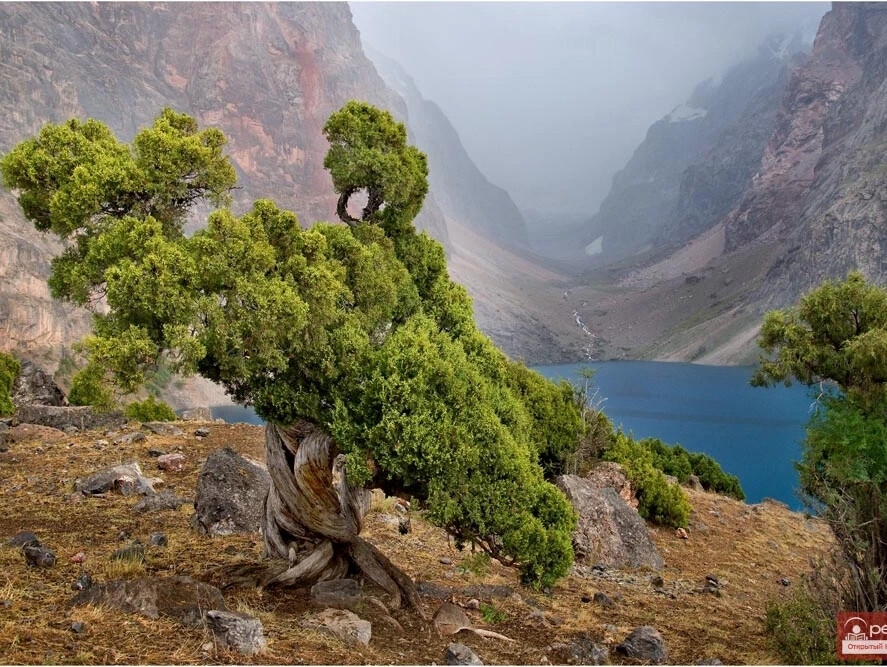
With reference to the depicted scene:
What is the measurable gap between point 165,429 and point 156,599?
17.5m

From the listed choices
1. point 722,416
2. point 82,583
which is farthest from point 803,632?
point 722,416

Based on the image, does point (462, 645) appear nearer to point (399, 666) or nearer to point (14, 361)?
point (399, 666)

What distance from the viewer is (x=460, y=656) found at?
948cm

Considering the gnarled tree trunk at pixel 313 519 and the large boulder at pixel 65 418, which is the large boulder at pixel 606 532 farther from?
the large boulder at pixel 65 418

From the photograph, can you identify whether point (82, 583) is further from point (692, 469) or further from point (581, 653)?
point (692, 469)

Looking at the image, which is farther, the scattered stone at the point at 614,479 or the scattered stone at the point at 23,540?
the scattered stone at the point at 614,479

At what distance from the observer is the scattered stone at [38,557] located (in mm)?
11273

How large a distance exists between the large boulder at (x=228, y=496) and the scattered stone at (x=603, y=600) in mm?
8194

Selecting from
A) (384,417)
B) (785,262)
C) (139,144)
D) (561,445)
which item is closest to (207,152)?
(139,144)

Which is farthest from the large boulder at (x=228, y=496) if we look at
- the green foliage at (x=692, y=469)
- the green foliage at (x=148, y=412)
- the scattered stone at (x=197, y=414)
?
the green foliage at (x=692, y=469)

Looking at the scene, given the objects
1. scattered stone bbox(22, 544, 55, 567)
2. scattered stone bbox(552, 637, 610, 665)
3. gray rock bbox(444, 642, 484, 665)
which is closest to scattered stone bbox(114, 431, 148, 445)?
scattered stone bbox(22, 544, 55, 567)

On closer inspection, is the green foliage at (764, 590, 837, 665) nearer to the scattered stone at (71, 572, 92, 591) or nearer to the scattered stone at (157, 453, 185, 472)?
the scattered stone at (71, 572, 92, 591)

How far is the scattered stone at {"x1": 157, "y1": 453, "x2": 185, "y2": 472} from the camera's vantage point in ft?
68.6

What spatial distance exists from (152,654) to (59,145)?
760cm
